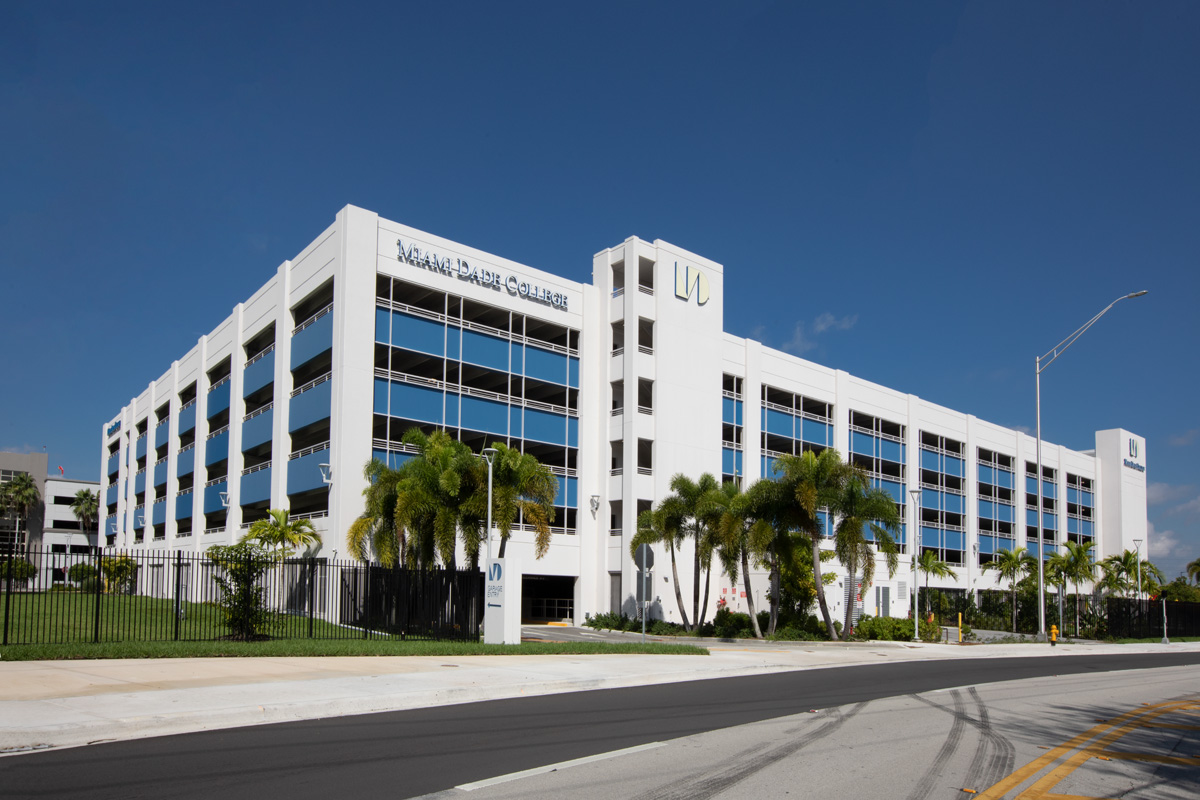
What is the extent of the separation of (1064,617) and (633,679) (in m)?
44.3

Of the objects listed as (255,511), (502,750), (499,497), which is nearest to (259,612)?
(499,497)

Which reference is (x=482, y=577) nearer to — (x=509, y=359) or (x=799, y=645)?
(x=799, y=645)

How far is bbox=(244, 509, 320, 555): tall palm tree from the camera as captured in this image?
123ft

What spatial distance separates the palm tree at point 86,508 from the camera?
92.5m

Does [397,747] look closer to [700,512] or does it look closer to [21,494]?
[700,512]

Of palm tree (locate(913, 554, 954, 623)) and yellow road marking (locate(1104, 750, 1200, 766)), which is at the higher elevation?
yellow road marking (locate(1104, 750, 1200, 766))

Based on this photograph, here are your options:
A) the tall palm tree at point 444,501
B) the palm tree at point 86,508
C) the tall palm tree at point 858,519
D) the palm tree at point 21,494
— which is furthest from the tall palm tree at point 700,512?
the palm tree at point 21,494

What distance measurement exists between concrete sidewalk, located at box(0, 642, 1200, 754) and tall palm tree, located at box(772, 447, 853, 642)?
11868 millimetres

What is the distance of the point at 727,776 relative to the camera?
27.8ft

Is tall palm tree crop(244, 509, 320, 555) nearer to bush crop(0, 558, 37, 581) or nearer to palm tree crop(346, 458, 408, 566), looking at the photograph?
palm tree crop(346, 458, 408, 566)

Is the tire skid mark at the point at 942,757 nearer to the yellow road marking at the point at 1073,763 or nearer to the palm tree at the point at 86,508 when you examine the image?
the yellow road marking at the point at 1073,763

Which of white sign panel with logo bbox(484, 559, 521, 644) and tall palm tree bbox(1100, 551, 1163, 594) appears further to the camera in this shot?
tall palm tree bbox(1100, 551, 1163, 594)

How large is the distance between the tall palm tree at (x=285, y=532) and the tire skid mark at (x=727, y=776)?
3046 cm

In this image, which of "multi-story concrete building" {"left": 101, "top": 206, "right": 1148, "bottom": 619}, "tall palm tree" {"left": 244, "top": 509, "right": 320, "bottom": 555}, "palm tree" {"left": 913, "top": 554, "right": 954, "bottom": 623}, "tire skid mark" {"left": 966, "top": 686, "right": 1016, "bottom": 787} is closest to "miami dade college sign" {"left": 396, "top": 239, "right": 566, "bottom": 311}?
"multi-story concrete building" {"left": 101, "top": 206, "right": 1148, "bottom": 619}
